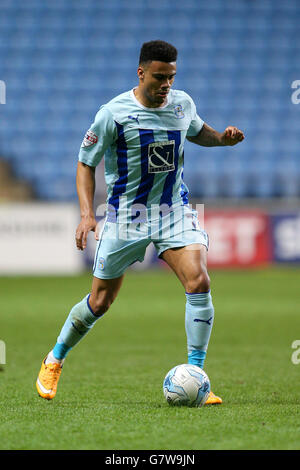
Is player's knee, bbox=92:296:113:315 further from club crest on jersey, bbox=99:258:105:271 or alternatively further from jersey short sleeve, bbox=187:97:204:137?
jersey short sleeve, bbox=187:97:204:137

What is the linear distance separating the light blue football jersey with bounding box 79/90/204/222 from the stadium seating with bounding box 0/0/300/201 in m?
12.6

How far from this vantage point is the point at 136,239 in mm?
4531

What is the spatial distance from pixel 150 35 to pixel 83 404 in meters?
18.2

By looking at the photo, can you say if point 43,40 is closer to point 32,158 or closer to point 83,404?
point 32,158

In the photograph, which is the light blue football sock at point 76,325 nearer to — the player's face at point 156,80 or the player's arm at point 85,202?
the player's arm at point 85,202

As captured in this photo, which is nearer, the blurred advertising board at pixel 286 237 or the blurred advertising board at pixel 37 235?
the blurred advertising board at pixel 286 237

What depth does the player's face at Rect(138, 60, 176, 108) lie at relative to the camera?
4.28 m

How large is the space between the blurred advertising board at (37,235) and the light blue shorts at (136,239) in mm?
10727

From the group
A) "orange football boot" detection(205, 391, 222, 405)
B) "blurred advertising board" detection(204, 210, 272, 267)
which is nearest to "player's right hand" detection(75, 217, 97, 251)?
"orange football boot" detection(205, 391, 222, 405)

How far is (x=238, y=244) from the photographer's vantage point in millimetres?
15523

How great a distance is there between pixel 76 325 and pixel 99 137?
113 cm

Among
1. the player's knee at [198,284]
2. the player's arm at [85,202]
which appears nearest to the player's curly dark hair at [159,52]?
the player's arm at [85,202]

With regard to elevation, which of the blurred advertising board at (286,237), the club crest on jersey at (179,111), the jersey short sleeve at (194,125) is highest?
the club crest on jersey at (179,111)

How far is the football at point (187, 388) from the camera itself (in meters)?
4.13
